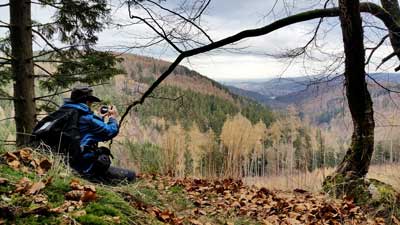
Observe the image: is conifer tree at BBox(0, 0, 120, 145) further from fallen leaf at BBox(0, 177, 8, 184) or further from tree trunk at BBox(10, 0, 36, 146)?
fallen leaf at BBox(0, 177, 8, 184)

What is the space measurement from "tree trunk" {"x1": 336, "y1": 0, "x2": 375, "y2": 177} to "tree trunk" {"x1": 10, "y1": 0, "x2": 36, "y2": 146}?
508 centimetres

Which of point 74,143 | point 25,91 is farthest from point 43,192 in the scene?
point 25,91

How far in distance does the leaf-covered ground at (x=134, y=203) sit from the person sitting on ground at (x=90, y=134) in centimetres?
67

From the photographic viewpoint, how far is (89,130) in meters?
5.01

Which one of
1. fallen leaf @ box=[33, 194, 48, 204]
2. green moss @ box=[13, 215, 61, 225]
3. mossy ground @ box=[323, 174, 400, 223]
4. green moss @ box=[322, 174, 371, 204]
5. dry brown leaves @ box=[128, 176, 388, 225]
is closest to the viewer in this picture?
green moss @ box=[13, 215, 61, 225]

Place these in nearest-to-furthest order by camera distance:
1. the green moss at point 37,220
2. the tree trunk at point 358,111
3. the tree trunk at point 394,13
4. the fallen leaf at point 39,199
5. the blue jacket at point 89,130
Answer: the green moss at point 37,220
the fallen leaf at point 39,199
the blue jacket at point 89,130
the tree trunk at point 358,111
the tree trunk at point 394,13

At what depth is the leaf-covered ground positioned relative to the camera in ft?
7.48

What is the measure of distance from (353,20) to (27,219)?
4694 mm

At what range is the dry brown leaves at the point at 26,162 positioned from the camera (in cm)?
325

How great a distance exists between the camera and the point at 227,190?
19.2ft

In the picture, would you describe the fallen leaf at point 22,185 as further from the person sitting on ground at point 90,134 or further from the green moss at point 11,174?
the person sitting on ground at point 90,134

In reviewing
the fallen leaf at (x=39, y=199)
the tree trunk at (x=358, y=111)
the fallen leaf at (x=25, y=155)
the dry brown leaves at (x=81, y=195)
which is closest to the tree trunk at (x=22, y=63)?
the fallen leaf at (x=25, y=155)

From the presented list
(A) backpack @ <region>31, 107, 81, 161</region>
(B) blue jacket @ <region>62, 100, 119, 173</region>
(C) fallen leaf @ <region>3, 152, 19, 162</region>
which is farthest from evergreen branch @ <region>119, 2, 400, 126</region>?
(C) fallen leaf @ <region>3, 152, 19, 162</region>

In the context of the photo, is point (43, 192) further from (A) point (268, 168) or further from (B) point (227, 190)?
(A) point (268, 168)
